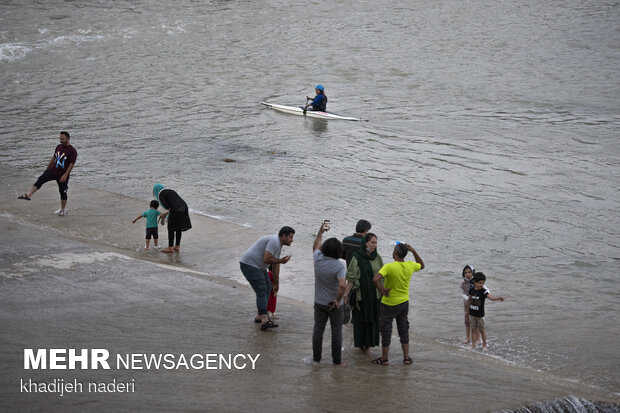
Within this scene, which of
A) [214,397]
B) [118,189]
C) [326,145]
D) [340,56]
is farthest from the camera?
[340,56]

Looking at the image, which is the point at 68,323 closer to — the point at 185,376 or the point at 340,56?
the point at 185,376

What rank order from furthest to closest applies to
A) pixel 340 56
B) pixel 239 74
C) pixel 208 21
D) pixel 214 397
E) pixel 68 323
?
1. pixel 208 21
2. pixel 340 56
3. pixel 239 74
4. pixel 68 323
5. pixel 214 397

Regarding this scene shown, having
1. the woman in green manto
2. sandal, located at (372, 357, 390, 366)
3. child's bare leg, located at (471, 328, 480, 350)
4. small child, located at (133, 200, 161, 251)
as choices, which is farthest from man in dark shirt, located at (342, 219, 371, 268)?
small child, located at (133, 200, 161, 251)

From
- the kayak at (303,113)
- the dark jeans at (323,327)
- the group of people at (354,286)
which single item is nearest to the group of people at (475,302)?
the group of people at (354,286)

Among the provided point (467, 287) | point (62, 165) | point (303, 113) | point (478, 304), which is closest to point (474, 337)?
point (478, 304)

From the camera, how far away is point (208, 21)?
43.2 m

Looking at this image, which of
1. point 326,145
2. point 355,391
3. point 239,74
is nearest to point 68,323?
point 355,391

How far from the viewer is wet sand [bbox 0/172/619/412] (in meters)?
6.63

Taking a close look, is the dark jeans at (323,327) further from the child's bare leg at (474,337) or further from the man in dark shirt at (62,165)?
the man in dark shirt at (62,165)

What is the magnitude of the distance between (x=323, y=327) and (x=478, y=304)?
2.29 metres

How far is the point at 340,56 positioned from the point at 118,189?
22.8 meters

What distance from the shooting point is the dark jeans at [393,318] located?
765 centimetres

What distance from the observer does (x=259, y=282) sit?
829 centimetres

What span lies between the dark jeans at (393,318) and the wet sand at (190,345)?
0.33m
